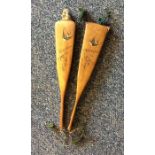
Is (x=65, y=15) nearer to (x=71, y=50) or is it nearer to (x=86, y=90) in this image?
(x=71, y=50)

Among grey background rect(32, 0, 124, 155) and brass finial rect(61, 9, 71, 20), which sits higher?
brass finial rect(61, 9, 71, 20)

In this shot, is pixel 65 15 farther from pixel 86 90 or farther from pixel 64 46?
pixel 86 90

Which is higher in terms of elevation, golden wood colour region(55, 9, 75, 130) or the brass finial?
the brass finial

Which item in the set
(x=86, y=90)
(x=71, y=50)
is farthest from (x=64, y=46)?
(x=86, y=90)

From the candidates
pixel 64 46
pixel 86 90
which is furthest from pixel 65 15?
pixel 86 90

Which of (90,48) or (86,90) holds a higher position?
(90,48)
